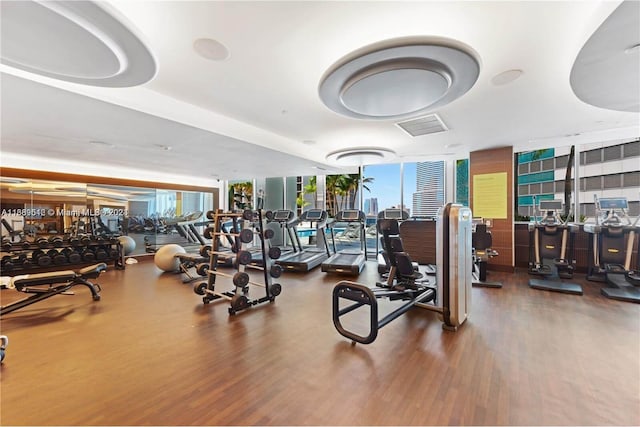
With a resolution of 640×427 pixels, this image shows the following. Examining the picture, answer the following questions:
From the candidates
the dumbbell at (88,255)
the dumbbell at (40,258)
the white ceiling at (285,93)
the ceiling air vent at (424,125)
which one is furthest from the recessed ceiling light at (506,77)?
the dumbbell at (40,258)

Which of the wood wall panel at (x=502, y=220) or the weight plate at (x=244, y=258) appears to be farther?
the wood wall panel at (x=502, y=220)

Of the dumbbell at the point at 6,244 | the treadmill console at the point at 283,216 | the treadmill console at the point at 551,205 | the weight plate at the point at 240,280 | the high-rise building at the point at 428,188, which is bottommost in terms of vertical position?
the weight plate at the point at 240,280

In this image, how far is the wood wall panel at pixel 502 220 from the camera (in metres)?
5.79

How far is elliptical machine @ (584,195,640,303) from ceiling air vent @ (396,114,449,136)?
3412mm

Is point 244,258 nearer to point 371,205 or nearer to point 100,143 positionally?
point 100,143

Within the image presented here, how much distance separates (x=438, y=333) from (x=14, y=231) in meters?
8.83

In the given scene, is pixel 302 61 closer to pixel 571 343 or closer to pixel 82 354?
pixel 82 354

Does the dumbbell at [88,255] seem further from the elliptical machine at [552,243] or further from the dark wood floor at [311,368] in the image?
the elliptical machine at [552,243]

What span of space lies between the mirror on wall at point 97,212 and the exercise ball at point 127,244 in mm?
163

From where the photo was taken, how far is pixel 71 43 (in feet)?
6.57

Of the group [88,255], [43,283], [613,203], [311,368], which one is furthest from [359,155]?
[88,255]

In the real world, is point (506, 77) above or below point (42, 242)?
above

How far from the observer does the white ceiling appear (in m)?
2.07

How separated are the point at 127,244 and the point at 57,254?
148cm
